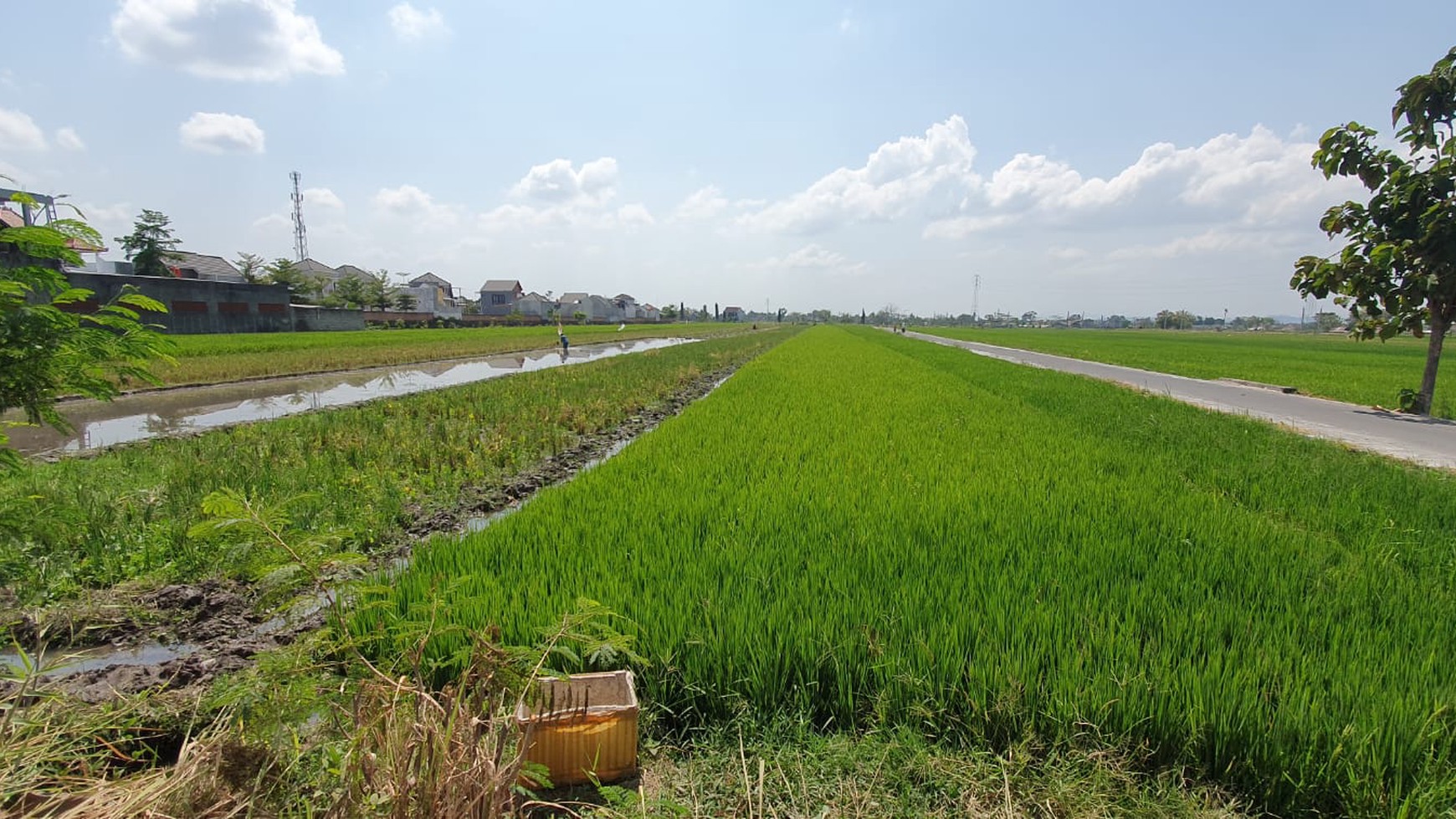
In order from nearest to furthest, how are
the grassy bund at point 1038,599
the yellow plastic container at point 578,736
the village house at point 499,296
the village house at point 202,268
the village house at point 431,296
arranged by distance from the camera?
the yellow plastic container at point 578,736, the grassy bund at point 1038,599, the village house at point 202,268, the village house at point 431,296, the village house at point 499,296

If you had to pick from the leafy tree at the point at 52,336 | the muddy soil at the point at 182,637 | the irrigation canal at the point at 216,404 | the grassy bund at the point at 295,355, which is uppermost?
the leafy tree at the point at 52,336

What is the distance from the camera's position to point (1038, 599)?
2859mm

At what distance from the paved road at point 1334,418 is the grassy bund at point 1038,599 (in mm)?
2067

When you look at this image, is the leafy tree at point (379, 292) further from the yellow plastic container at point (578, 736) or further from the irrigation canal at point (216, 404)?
the yellow plastic container at point (578, 736)

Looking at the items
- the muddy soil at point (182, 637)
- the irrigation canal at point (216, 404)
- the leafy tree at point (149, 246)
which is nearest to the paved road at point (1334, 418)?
the muddy soil at point (182, 637)

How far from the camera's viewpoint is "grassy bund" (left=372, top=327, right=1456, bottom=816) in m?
1.99

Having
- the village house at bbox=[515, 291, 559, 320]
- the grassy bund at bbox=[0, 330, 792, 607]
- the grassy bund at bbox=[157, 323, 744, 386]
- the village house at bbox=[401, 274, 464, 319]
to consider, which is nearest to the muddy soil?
the grassy bund at bbox=[0, 330, 792, 607]

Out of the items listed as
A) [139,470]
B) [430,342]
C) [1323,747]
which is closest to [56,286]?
[1323,747]

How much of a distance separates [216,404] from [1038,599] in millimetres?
14519

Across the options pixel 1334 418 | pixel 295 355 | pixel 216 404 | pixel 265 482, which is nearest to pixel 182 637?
pixel 265 482

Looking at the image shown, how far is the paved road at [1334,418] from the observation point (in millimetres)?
7195

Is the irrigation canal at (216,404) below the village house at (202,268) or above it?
below

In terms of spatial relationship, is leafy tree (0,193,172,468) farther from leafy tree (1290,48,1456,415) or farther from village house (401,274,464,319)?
village house (401,274,464,319)

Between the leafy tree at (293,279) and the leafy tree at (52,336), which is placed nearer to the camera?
the leafy tree at (52,336)
